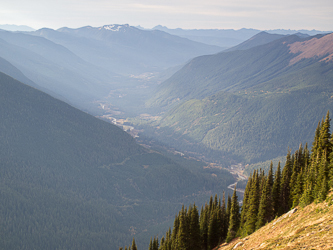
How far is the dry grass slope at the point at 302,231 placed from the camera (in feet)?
154

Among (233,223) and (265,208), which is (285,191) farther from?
(233,223)

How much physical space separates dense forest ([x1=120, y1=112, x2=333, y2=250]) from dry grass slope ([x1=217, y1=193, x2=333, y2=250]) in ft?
Result: 12.2

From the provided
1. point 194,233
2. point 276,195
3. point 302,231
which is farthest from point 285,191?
point 302,231

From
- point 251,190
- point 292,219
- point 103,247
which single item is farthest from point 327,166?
point 103,247

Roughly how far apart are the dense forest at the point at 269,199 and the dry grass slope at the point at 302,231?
147 inches

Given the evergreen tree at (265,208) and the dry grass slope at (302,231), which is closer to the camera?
the dry grass slope at (302,231)

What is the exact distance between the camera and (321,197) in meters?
A: 64.5

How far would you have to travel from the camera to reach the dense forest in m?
72.4

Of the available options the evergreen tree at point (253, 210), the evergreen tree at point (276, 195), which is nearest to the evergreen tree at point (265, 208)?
the evergreen tree at point (276, 195)

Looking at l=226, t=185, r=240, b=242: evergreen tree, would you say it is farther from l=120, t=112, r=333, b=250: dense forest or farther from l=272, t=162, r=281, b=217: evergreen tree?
l=272, t=162, r=281, b=217: evergreen tree

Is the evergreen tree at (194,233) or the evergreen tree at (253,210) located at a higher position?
the evergreen tree at (253,210)

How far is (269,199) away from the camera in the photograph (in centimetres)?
8931

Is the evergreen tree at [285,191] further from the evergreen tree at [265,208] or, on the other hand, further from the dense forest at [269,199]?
the evergreen tree at [265,208]

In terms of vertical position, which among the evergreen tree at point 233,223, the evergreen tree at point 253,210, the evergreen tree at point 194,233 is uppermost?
the evergreen tree at point 253,210
